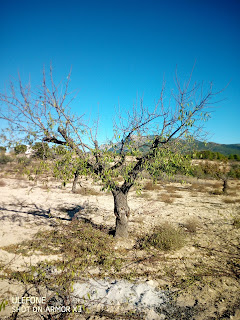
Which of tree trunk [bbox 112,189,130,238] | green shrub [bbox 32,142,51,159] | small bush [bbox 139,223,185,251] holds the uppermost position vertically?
green shrub [bbox 32,142,51,159]

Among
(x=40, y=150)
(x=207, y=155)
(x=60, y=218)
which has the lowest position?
(x=60, y=218)

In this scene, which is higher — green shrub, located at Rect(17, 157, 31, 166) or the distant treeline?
the distant treeline

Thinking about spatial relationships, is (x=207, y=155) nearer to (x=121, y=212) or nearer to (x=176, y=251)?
(x=176, y=251)

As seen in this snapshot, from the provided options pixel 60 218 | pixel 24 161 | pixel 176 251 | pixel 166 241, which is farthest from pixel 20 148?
pixel 176 251

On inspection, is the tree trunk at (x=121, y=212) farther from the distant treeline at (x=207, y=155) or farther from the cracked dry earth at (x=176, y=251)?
the distant treeline at (x=207, y=155)

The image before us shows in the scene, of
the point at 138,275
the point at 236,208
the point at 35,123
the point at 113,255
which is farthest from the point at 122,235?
the point at 236,208

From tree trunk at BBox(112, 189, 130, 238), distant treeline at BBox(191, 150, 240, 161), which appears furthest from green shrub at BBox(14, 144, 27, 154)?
distant treeline at BBox(191, 150, 240, 161)

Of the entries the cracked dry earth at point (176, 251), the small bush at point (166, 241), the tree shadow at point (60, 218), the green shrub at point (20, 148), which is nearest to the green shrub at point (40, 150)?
the green shrub at point (20, 148)

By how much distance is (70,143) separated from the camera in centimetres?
549

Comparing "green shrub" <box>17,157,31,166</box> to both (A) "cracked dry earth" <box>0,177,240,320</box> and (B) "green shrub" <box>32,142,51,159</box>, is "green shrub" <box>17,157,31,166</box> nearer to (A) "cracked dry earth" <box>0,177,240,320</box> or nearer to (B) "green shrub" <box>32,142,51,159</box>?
(B) "green shrub" <box>32,142,51,159</box>

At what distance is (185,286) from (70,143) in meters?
4.58

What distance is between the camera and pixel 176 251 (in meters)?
5.88

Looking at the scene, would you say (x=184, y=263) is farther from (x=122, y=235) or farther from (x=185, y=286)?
(x=122, y=235)

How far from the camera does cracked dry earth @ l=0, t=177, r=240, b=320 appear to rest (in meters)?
3.80
